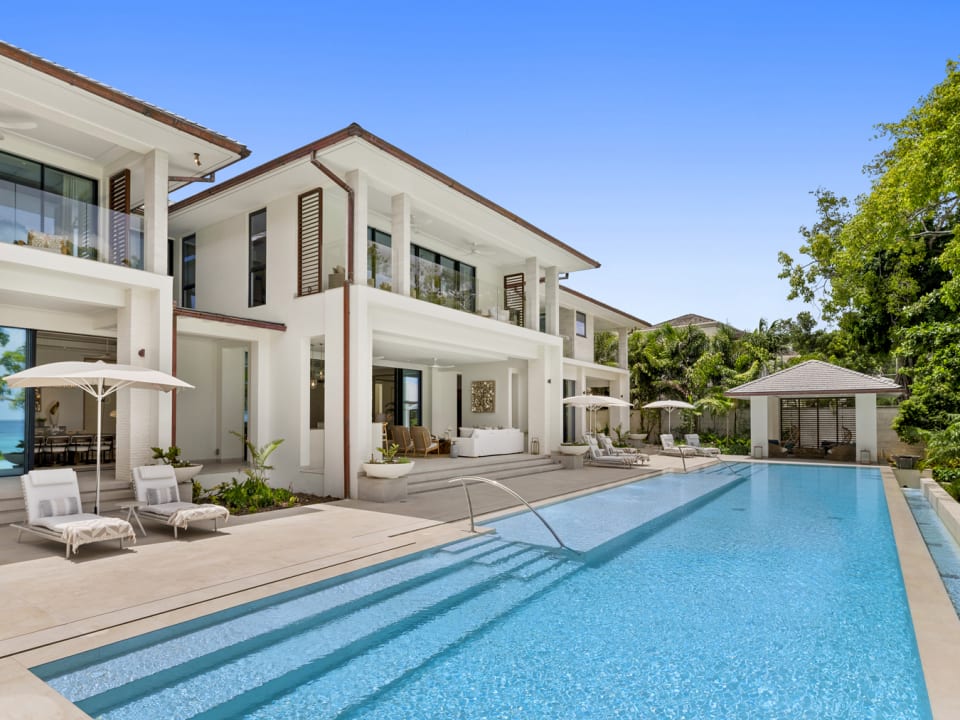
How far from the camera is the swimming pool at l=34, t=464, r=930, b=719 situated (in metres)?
4.51

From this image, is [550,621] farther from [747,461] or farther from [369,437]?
[747,461]

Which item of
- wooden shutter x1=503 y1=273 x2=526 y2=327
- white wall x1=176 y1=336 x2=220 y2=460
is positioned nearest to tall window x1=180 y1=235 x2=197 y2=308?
white wall x1=176 y1=336 x2=220 y2=460

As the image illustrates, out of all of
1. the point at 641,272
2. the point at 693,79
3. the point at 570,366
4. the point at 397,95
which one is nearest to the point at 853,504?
the point at 693,79

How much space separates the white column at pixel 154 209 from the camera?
37.8 ft

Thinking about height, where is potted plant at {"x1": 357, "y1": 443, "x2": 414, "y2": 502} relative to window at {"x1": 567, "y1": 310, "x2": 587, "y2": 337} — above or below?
below

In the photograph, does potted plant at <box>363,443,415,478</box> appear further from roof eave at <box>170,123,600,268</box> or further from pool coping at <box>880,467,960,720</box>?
pool coping at <box>880,467,960,720</box>

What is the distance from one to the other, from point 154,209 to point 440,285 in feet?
22.4

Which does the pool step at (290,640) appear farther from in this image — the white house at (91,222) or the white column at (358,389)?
the white house at (91,222)

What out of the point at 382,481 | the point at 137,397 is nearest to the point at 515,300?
the point at 382,481

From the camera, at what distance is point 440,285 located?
52.0ft

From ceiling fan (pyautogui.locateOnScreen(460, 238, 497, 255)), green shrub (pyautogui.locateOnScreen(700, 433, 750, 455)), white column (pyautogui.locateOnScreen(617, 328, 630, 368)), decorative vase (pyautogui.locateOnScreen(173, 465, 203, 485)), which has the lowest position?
green shrub (pyautogui.locateOnScreen(700, 433, 750, 455))

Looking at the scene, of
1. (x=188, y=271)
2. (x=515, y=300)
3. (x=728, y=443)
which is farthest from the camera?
(x=728, y=443)

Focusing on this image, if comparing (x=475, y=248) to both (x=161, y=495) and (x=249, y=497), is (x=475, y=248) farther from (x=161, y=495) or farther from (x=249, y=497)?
(x=161, y=495)

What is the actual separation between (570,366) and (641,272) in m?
12.3
